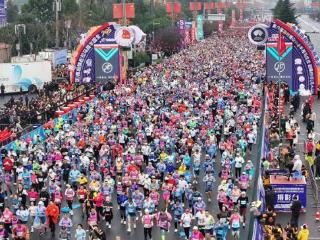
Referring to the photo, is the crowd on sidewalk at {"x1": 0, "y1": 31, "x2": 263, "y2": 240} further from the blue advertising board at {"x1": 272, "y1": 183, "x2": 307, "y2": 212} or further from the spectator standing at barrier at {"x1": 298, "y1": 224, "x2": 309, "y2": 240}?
the spectator standing at barrier at {"x1": 298, "y1": 224, "x2": 309, "y2": 240}

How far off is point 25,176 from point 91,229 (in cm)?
543

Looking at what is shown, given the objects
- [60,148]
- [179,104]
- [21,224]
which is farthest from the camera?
[179,104]

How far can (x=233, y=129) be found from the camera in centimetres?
3038

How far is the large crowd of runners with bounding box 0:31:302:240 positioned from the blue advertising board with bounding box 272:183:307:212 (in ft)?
3.31

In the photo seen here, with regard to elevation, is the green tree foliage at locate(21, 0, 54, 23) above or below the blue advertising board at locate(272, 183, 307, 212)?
above

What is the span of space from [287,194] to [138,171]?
510cm

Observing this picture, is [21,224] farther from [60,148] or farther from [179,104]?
[179,104]

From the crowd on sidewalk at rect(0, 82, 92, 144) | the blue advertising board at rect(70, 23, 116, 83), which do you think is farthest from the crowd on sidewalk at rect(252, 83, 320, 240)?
the blue advertising board at rect(70, 23, 116, 83)

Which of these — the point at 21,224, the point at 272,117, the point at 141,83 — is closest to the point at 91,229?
the point at 21,224

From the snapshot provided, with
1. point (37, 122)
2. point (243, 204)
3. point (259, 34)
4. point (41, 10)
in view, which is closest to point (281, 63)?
point (259, 34)

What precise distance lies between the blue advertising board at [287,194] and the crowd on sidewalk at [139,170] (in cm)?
112

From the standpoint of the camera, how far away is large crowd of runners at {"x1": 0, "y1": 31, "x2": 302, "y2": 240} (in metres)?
18.6

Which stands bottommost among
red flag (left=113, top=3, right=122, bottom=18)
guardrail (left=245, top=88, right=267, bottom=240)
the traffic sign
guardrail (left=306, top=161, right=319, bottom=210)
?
guardrail (left=306, top=161, right=319, bottom=210)

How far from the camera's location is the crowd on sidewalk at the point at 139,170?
18.6 meters
